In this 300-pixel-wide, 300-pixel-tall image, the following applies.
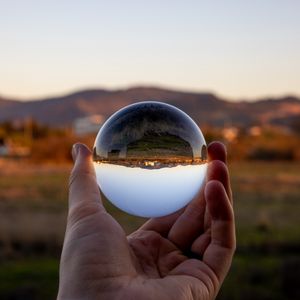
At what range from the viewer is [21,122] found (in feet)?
250

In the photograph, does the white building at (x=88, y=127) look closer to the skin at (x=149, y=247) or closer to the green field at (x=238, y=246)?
the green field at (x=238, y=246)

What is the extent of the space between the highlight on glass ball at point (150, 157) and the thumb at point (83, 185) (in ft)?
0.27

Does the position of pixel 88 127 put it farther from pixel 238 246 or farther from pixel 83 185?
pixel 83 185

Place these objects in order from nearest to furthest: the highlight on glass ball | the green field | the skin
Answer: the skin < the highlight on glass ball < the green field

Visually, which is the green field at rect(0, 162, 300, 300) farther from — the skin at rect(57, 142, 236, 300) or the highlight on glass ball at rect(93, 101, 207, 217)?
the highlight on glass ball at rect(93, 101, 207, 217)

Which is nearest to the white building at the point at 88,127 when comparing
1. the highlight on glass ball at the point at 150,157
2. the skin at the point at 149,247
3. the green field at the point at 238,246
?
the green field at the point at 238,246

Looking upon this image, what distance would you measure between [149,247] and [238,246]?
905 centimetres

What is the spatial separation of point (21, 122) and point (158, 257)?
7527 cm

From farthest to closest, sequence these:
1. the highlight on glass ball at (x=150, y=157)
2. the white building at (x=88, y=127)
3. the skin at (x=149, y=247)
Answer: the white building at (x=88, y=127)
the highlight on glass ball at (x=150, y=157)
the skin at (x=149, y=247)

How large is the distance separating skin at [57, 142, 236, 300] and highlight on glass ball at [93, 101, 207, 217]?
118 millimetres

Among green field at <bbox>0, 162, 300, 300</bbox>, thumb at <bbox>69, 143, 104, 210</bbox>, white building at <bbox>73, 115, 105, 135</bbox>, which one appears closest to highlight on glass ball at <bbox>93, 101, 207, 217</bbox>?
thumb at <bbox>69, 143, 104, 210</bbox>

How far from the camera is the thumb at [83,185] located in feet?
9.49

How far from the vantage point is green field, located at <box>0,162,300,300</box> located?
8992 millimetres

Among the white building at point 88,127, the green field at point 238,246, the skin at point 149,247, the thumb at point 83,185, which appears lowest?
the green field at point 238,246
